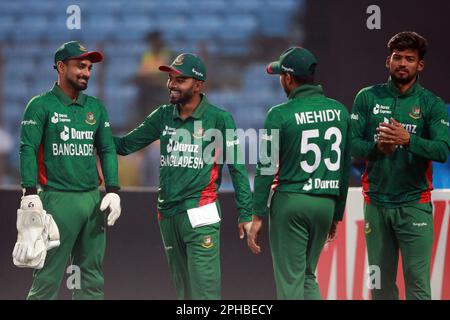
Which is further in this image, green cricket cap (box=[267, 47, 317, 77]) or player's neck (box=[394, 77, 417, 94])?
player's neck (box=[394, 77, 417, 94])

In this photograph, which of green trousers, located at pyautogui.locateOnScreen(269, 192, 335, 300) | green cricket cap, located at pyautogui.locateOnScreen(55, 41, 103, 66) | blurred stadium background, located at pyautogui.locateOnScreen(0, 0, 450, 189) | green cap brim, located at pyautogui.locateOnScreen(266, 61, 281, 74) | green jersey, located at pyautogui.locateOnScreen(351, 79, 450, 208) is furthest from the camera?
blurred stadium background, located at pyautogui.locateOnScreen(0, 0, 450, 189)

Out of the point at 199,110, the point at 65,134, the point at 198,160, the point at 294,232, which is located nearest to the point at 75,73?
the point at 65,134

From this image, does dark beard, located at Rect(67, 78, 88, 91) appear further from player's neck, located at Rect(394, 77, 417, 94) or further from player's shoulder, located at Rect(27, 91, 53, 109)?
player's neck, located at Rect(394, 77, 417, 94)

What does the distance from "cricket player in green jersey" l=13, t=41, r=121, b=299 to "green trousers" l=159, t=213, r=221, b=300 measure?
361mm

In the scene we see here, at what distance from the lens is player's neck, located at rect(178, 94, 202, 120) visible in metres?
5.52

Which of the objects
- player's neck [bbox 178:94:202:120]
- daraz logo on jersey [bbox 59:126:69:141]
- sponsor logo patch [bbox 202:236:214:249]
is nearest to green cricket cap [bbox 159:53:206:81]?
player's neck [bbox 178:94:202:120]

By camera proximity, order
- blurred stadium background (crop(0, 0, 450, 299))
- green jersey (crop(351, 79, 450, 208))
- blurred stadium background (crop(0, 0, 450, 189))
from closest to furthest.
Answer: green jersey (crop(351, 79, 450, 208)) < blurred stadium background (crop(0, 0, 450, 299)) < blurred stadium background (crop(0, 0, 450, 189))

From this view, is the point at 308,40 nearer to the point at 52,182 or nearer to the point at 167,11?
the point at 167,11

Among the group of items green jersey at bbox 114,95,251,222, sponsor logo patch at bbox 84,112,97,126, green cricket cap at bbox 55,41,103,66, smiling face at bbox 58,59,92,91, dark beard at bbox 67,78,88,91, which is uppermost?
green cricket cap at bbox 55,41,103,66

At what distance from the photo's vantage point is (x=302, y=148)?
5.20 meters

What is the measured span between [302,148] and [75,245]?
1463mm

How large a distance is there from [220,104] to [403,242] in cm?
208

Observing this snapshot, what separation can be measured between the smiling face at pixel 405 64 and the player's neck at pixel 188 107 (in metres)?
1.14
